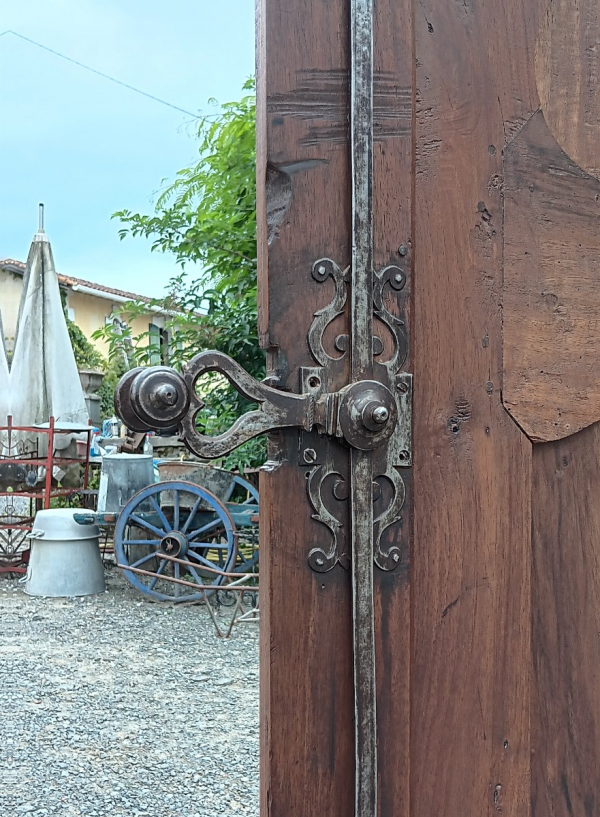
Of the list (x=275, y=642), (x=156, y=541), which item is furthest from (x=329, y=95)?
(x=156, y=541)

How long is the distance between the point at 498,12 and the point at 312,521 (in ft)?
1.89

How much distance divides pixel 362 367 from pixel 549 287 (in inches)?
9.8

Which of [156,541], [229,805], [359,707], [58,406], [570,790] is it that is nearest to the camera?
[359,707]

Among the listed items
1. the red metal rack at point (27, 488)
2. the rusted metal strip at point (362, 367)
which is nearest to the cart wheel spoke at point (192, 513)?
the red metal rack at point (27, 488)

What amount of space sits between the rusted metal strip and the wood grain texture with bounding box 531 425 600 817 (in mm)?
233

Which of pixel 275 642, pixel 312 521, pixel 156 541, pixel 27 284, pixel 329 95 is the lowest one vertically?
pixel 156 541

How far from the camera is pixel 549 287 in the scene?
885mm

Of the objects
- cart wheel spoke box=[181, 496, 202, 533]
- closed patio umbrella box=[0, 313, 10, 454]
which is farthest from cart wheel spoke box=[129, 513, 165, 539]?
closed patio umbrella box=[0, 313, 10, 454]

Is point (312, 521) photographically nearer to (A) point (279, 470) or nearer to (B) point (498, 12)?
(A) point (279, 470)

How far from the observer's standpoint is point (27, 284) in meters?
7.58

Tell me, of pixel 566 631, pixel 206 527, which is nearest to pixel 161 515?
pixel 206 527

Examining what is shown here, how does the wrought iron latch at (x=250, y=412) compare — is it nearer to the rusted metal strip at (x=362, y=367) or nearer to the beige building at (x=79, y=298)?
the rusted metal strip at (x=362, y=367)

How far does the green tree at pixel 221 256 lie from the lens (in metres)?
5.68

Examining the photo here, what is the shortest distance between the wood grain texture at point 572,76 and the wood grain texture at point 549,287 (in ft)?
Result: 0.08
